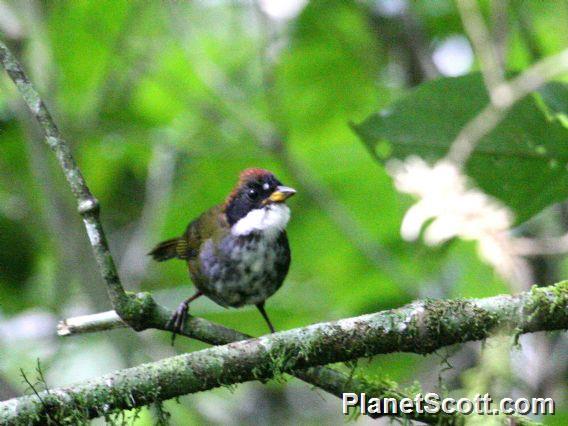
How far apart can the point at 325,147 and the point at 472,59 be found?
112 cm

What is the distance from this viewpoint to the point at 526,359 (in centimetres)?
473

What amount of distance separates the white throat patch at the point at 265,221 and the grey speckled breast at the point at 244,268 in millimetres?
37

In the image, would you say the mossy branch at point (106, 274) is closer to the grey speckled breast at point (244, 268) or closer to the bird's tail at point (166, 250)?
the grey speckled breast at point (244, 268)

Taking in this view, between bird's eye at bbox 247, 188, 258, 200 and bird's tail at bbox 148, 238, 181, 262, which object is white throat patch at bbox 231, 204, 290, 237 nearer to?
bird's eye at bbox 247, 188, 258, 200

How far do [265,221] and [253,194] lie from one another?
21 cm

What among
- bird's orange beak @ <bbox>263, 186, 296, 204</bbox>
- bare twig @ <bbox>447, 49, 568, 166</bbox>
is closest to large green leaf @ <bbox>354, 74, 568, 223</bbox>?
bare twig @ <bbox>447, 49, 568, 166</bbox>

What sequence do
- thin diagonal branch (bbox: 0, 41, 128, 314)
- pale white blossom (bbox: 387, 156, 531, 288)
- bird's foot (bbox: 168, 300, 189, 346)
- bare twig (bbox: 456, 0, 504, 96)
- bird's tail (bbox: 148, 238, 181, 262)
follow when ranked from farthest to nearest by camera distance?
bird's tail (bbox: 148, 238, 181, 262), bare twig (bbox: 456, 0, 504, 96), pale white blossom (bbox: 387, 156, 531, 288), bird's foot (bbox: 168, 300, 189, 346), thin diagonal branch (bbox: 0, 41, 128, 314)

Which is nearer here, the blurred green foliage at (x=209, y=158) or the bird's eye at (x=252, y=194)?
the bird's eye at (x=252, y=194)

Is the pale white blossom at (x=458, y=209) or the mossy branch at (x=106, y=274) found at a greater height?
the pale white blossom at (x=458, y=209)

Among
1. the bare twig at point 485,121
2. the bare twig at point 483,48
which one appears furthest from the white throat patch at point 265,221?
the bare twig at point 483,48

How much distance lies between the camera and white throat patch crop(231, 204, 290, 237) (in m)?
4.19

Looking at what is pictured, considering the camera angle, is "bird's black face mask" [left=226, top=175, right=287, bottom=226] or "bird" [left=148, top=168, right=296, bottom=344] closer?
"bird" [left=148, top=168, right=296, bottom=344]

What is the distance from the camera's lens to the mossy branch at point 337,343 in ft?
8.54

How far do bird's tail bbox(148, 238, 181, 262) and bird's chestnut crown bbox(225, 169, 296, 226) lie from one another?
359mm
